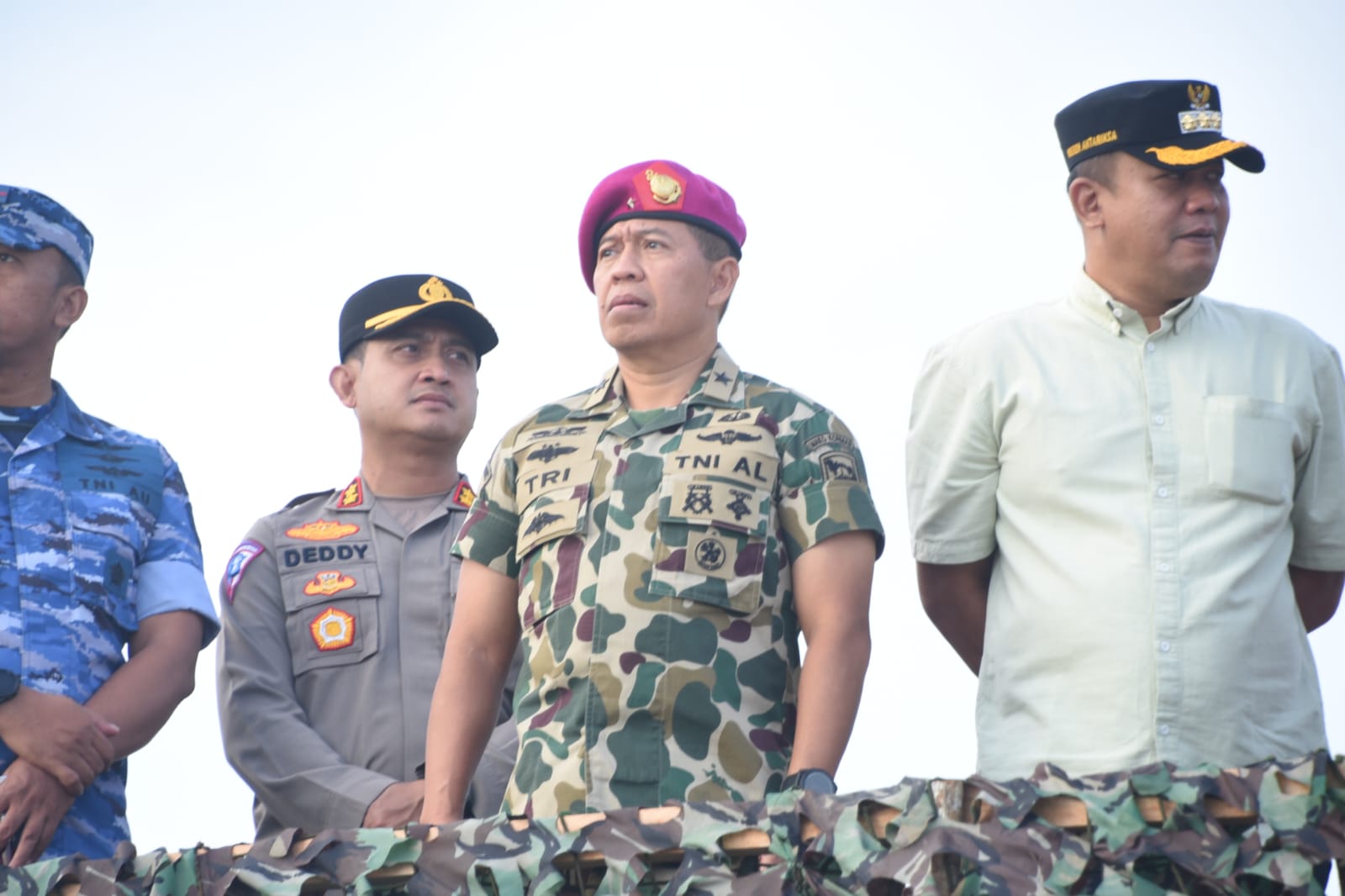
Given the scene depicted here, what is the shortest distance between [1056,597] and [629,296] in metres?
1.11

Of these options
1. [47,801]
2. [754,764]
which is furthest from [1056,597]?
[47,801]

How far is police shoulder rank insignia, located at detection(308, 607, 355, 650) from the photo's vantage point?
4301mm

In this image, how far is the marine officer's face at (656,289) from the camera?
3.76 meters

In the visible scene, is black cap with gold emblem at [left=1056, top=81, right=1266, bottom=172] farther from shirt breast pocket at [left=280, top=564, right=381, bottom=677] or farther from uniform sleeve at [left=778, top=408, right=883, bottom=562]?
shirt breast pocket at [left=280, top=564, right=381, bottom=677]

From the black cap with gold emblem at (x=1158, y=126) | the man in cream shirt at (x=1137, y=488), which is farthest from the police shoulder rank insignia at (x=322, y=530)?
the black cap with gold emblem at (x=1158, y=126)

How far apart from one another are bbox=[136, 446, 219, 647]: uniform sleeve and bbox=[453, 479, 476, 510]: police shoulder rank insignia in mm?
753

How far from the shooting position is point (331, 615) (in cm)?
434

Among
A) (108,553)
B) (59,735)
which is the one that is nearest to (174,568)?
(108,553)

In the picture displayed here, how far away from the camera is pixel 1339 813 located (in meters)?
2.54

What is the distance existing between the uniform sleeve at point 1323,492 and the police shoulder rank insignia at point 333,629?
2.21m

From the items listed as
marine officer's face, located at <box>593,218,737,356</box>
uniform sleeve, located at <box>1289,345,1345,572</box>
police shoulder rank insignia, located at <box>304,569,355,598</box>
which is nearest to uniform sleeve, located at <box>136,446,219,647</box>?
police shoulder rank insignia, located at <box>304,569,355,598</box>

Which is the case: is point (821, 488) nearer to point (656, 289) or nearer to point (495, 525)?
point (656, 289)

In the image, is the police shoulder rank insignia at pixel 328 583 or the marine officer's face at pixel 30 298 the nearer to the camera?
the marine officer's face at pixel 30 298

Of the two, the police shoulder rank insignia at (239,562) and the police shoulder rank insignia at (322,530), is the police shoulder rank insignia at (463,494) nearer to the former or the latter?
the police shoulder rank insignia at (322,530)
